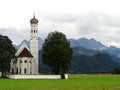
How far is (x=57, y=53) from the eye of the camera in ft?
391

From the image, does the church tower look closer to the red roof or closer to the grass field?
the red roof

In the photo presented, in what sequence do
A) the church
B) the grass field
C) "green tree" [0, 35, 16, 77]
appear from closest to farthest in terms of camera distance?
the grass field, "green tree" [0, 35, 16, 77], the church

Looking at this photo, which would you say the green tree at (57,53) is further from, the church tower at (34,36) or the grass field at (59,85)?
the grass field at (59,85)

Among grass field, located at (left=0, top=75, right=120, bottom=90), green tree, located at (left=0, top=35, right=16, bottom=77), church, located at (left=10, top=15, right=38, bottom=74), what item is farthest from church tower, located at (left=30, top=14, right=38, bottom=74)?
grass field, located at (left=0, top=75, right=120, bottom=90)

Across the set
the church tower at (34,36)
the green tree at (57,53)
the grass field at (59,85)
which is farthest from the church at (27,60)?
the grass field at (59,85)

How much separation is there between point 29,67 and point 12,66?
21.3ft

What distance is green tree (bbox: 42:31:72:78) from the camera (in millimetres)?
118875

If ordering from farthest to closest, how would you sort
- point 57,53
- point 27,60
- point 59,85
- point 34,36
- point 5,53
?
point 34,36
point 27,60
point 5,53
point 57,53
point 59,85

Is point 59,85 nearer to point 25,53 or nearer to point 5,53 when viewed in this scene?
point 5,53

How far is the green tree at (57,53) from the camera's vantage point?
119 m

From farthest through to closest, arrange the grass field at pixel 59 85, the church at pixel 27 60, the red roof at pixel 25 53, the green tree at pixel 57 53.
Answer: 1. the red roof at pixel 25 53
2. the church at pixel 27 60
3. the green tree at pixel 57 53
4. the grass field at pixel 59 85

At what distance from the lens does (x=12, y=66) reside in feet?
458

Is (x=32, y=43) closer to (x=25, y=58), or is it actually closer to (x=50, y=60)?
(x=25, y=58)

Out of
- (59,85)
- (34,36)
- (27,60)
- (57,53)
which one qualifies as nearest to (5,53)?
(57,53)
